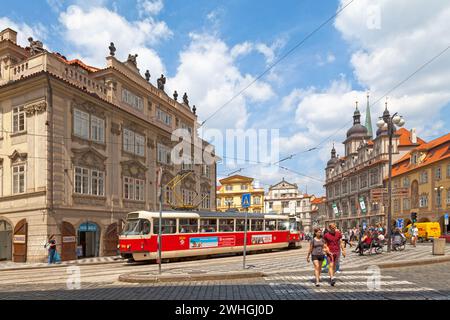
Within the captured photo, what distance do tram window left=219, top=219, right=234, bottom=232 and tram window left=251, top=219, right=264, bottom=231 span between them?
2.16m

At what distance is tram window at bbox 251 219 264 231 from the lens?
26.3 meters

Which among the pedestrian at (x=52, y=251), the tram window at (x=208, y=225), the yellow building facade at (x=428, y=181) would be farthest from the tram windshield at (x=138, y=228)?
the yellow building facade at (x=428, y=181)

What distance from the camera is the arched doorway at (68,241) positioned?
24.1m

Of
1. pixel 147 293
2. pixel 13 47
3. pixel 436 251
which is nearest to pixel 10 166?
pixel 13 47

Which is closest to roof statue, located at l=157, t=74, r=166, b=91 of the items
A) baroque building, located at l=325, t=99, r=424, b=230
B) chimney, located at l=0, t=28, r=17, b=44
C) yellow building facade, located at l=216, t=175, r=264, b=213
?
chimney, located at l=0, t=28, r=17, b=44

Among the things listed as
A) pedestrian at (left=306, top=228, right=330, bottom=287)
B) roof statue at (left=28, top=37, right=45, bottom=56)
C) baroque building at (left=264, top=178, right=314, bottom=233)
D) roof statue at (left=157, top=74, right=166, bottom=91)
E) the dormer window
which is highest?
roof statue at (left=157, top=74, right=166, bottom=91)

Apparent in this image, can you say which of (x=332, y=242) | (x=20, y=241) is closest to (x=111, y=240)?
(x=20, y=241)

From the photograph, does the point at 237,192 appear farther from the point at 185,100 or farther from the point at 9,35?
the point at 9,35

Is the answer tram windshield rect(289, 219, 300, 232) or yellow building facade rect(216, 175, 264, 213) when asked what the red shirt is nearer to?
tram windshield rect(289, 219, 300, 232)

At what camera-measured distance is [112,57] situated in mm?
29953

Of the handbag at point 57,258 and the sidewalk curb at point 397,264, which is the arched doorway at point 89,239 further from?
the sidewalk curb at point 397,264

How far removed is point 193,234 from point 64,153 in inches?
377

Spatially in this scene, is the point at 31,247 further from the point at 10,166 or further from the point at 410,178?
the point at 410,178

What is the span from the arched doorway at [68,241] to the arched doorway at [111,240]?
3145 mm
